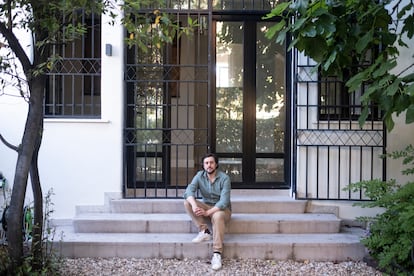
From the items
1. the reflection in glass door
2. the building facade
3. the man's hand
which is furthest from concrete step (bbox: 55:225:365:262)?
the reflection in glass door

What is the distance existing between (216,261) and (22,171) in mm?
2155

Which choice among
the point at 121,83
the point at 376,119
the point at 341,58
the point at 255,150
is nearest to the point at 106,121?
the point at 121,83

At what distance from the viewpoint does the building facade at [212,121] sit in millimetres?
6199

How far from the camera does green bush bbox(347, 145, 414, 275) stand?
14.7 ft

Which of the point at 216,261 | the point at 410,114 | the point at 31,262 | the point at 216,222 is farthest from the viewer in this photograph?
the point at 216,222

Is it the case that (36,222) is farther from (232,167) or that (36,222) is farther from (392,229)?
(392,229)

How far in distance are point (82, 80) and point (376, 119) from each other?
4022 mm

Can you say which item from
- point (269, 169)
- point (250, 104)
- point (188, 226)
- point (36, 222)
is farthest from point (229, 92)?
point (36, 222)

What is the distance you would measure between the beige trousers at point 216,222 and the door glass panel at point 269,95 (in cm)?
181

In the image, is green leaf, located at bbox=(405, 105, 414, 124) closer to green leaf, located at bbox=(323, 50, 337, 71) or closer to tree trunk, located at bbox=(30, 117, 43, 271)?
green leaf, located at bbox=(323, 50, 337, 71)

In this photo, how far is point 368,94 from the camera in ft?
12.2

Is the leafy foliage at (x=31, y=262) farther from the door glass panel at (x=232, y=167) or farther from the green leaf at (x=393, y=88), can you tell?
the green leaf at (x=393, y=88)

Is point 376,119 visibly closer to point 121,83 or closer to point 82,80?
point 121,83

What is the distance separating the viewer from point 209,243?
5.28 meters
